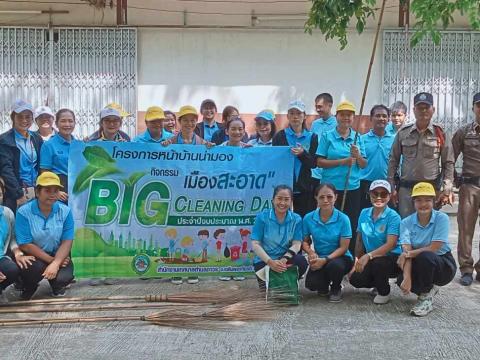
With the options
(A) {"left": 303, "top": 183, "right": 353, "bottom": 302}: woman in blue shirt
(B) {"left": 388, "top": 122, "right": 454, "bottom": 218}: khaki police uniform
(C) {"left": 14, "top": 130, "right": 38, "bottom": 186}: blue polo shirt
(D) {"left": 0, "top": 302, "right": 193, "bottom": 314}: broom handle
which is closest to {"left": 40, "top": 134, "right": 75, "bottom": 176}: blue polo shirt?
(C) {"left": 14, "top": 130, "right": 38, "bottom": 186}: blue polo shirt

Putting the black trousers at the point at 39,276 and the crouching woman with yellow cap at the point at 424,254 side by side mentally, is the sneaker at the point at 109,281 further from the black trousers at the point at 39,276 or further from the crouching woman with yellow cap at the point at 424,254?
the crouching woman with yellow cap at the point at 424,254

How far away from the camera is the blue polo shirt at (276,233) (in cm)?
540

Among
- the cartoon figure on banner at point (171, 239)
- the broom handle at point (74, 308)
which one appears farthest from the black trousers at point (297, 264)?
the cartoon figure on banner at point (171, 239)

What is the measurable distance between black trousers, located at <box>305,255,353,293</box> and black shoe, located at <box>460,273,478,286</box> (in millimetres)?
1370

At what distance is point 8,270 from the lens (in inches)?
200

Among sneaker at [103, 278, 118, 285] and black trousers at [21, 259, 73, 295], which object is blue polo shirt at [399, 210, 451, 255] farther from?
black trousers at [21, 259, 73, 295]

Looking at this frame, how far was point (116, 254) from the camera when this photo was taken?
582cm

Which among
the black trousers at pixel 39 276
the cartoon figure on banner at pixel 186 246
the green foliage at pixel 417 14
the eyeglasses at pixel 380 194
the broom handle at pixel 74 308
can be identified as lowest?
the broom handle at pixel 74 308

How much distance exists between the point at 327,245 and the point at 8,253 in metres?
2.83

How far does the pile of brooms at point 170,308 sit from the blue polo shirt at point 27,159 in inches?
55.2

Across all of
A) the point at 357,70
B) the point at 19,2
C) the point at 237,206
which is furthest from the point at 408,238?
the point at 19,2

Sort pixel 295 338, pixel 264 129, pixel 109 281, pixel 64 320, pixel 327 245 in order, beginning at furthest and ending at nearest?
pixel 264 129 → pixel 109 281 → pixel 327 245 → pixel 64 320 → pixel 295 338

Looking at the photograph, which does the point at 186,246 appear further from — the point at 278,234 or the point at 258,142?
the point at 258,142

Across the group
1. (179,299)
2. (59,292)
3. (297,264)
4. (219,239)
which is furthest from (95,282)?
(297,264)
